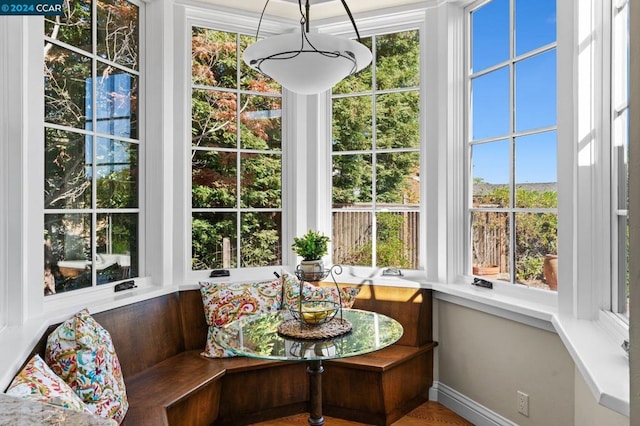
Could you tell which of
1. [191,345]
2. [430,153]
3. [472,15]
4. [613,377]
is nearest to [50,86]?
[191,345]

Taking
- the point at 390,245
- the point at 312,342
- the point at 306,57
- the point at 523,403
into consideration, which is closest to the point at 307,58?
the point at 306,57

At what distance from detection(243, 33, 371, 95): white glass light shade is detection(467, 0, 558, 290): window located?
1.10 m

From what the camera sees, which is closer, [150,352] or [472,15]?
[150,352]

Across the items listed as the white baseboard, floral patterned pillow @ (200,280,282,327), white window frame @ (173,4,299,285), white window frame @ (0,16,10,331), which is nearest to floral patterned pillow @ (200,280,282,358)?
floral patterned pillow @ (200,280,282,327)

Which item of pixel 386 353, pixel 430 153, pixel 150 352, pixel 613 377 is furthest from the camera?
pixel 430 153

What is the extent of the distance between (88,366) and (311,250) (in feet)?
4.77

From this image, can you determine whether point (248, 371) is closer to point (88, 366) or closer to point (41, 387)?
point (88, 366)

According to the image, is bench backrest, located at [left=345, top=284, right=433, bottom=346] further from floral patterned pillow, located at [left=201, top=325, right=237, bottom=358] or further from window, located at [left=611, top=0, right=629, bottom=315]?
window, located at [left=611, top=0, right=629, bottom=315]

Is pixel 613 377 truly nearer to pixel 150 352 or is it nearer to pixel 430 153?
pixel 430 153

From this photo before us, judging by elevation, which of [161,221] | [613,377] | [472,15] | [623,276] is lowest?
[613,377]

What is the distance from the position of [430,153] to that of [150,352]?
2061 millimetres

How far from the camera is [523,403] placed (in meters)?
2.26

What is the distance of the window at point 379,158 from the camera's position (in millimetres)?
3045

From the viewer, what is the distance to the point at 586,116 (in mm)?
1901
